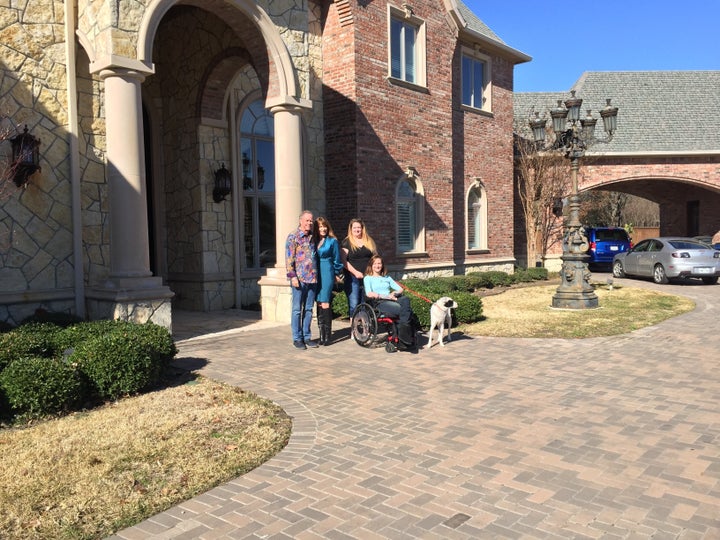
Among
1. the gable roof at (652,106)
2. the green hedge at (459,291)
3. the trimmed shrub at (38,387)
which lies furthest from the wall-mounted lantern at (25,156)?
the gable roof at (652,106)

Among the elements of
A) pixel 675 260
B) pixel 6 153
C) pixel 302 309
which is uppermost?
pixel 6 153

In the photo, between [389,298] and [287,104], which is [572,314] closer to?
[389,298]

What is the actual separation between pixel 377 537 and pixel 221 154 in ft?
34.3

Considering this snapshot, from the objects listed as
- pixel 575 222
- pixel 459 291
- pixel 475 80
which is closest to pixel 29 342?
pixel 459 291

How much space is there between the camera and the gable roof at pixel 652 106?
24.8 m

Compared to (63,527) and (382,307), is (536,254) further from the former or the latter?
(63,527)

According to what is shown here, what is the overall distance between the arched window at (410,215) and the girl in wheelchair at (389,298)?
6.47m

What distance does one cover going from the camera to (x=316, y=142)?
44.2 ft

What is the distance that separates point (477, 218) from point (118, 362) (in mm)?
14534

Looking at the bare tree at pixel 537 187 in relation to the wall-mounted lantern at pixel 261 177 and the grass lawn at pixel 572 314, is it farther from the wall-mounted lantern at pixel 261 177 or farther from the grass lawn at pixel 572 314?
the wall-mounted lantern at pixel 261 177

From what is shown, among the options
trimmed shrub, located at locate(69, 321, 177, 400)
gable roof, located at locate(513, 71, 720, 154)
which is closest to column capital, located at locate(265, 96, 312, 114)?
trimmed shrub, located at locate(69, 321, 177, 400)

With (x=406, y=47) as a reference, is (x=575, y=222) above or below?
below

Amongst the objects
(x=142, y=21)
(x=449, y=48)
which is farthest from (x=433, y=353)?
(x=449, y=48)

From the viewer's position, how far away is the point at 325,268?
8.62 metres
